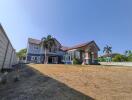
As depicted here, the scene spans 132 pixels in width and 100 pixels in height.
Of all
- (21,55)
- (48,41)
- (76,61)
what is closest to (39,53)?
(48,41)

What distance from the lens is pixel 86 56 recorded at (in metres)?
43.6

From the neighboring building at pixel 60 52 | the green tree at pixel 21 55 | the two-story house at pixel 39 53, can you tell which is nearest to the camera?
the neighboring building at pixel 60 52

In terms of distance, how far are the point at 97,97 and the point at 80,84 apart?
8.58 feet

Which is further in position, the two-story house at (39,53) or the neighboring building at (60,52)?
the two-story house at (39,53)

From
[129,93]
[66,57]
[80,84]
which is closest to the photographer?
[129,93]

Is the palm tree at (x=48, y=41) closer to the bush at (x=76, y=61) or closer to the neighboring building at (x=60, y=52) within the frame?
the neighboring building at (x=60, y=52)

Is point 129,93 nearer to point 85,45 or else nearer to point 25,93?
point 25,93

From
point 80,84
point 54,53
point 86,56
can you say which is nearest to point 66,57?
point 54,53

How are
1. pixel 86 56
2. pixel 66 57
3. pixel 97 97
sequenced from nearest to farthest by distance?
pixel 97 97 → pixel 86 56 → pixel 66 57

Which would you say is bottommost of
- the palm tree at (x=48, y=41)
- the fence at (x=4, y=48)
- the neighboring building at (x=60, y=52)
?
→ the fence at (x=4, y=48)

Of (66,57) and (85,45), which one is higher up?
(85,45)

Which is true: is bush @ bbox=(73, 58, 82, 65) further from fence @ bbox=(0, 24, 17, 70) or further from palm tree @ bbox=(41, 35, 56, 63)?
fence @ bbox=(0, 24, 17, 70)

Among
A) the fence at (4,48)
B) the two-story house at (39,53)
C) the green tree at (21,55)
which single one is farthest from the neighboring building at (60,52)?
the fence at (4,48)

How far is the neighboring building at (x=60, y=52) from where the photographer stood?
44062 mm
